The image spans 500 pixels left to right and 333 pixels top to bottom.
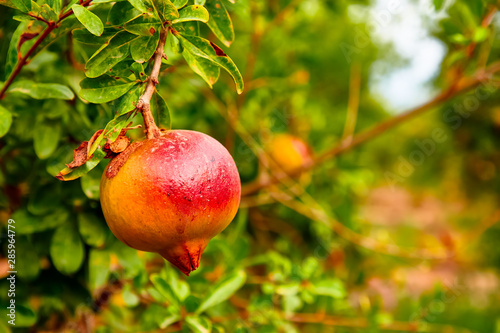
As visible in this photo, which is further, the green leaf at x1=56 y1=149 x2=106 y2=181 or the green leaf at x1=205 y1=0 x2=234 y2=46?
the green leaf at x1=205 y1=0 x2=234 y2=46

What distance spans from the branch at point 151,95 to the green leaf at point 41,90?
0.20 metres

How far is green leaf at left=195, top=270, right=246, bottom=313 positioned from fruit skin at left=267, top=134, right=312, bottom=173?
72cm

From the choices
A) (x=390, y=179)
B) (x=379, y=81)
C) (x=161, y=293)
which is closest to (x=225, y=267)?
(x=161, y=293)

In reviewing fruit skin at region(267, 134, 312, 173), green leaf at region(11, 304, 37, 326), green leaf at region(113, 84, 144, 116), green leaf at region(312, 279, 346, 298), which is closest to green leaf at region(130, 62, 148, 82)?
green leaf at region(113, 84, 144, 116)

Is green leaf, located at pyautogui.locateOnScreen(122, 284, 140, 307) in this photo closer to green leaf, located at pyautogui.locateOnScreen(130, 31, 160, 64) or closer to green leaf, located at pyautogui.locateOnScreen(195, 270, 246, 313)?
green leaf, located at pyautogui.locateOnScreen(195, 270, 246, 313)

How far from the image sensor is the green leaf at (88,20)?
1.57 feet

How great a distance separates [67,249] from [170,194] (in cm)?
35

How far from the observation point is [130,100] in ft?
1.71

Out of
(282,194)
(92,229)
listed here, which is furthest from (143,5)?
(282,194)

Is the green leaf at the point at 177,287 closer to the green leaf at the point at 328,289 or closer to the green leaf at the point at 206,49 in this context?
the green leaf at the point at 328,289

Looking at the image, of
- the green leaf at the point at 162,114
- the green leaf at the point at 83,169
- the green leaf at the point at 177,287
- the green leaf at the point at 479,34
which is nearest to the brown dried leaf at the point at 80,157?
the green leaf at the point at 83,169

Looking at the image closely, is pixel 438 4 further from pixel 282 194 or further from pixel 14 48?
pixel 282 194

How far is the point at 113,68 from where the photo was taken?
54 centimetres

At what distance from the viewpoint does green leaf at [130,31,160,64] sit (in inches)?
20.2
